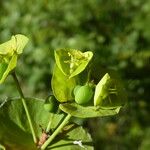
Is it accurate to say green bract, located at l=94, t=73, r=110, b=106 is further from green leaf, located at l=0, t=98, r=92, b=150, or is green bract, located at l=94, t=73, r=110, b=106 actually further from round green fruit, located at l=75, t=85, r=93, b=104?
green leaf, located at l=0, t=98, r=92, b=150

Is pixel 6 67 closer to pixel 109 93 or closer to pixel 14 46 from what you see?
pixel 14 46

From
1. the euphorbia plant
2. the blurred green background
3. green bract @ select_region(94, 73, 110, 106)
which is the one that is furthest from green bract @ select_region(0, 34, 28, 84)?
the blurred green background

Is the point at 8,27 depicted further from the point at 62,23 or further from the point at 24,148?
the point at 24,148

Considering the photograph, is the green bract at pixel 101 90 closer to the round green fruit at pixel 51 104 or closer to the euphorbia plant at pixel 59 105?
the euphorbia plant at pixel 59 105

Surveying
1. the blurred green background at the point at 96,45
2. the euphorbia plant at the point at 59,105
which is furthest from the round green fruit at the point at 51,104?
the blurred green background at the point at 96,45

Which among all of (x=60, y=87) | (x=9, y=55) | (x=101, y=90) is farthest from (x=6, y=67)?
(x=101, y=90)

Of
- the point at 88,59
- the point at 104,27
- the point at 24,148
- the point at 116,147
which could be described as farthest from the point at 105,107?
the point at 104,27
